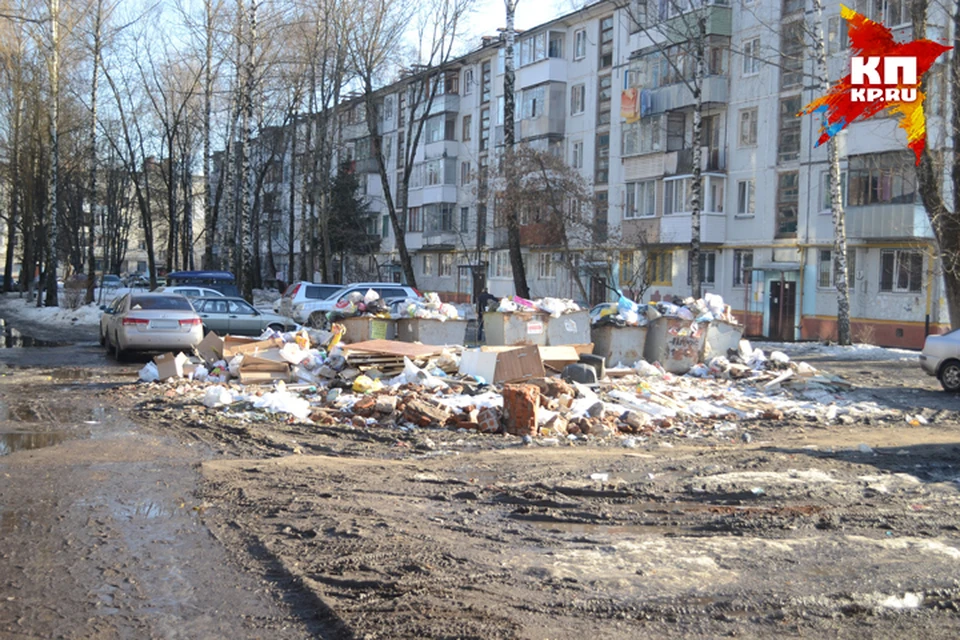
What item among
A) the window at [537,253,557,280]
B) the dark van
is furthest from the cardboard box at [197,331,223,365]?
the window at [537,253,557,280]

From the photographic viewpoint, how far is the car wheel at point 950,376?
631 inches

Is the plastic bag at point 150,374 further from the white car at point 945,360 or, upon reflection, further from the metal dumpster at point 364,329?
the white car at point 945,360

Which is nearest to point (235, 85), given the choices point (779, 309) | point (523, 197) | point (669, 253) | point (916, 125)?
point (523, 197)

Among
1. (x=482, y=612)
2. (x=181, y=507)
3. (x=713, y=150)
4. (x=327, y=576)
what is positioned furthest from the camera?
(x=713, y=150)

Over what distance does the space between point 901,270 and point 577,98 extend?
20.2 meters

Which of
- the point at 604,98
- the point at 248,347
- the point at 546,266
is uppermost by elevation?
the point at 604,98

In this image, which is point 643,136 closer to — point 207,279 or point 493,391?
point 207,279

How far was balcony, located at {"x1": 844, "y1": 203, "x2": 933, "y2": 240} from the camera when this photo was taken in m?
29.3

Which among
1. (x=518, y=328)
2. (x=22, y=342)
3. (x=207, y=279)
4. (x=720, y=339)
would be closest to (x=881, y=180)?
(x=720, y=339)

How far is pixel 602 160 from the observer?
44625 mm

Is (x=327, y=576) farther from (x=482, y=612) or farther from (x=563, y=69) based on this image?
(x=563, y=69)

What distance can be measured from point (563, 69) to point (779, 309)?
59.5 feet

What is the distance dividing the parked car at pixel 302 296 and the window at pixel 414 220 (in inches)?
1184

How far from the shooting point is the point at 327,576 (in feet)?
Result: 17.0
